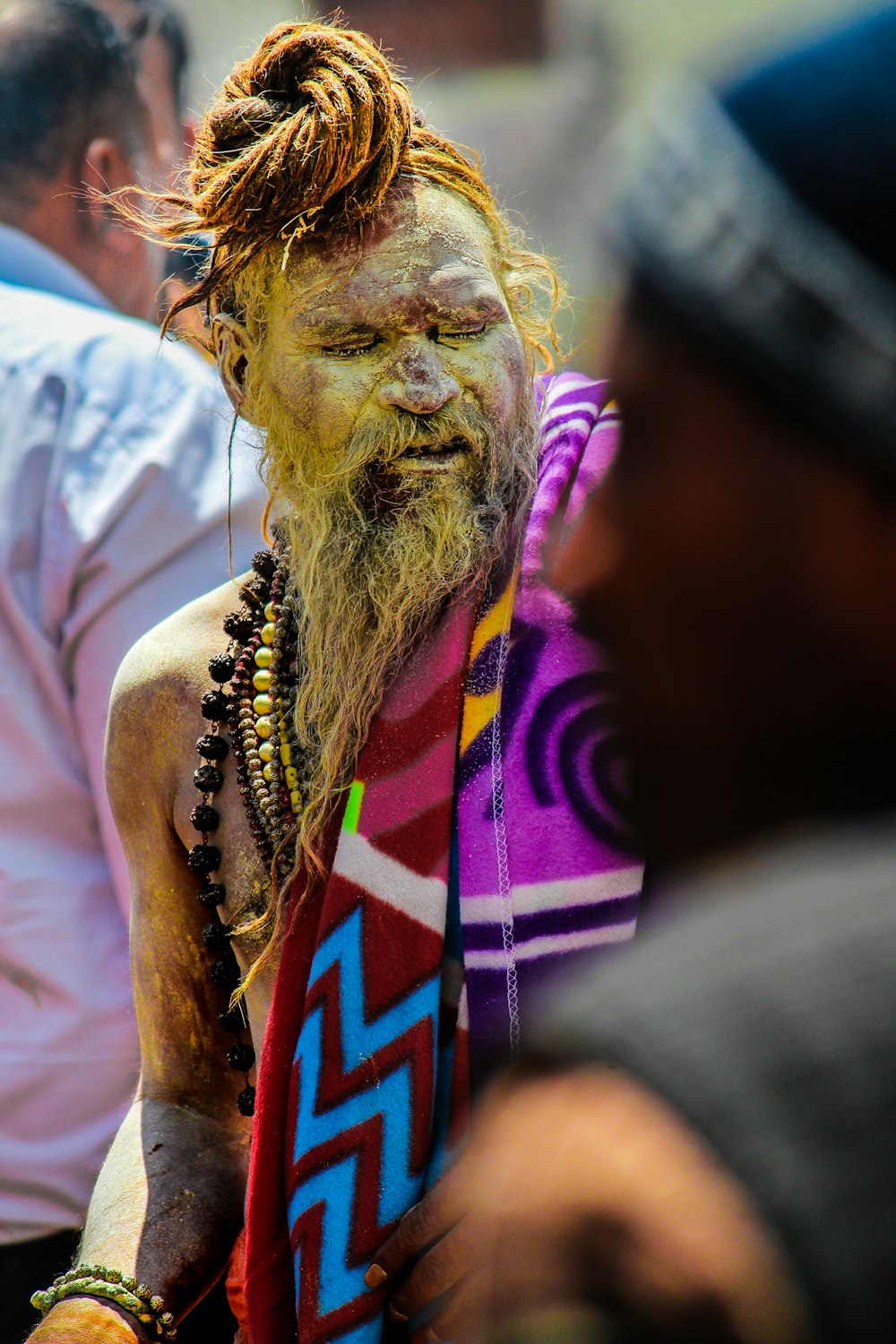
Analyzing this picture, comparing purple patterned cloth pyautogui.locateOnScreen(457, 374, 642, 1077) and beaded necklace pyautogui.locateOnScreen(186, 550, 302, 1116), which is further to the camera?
beaded necklace pyautogui.locateOnScreen(186, 550, 302, 1116)

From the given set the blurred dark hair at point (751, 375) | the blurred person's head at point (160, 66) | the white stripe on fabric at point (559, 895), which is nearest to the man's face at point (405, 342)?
the white stripe on fabric at point (559, 895)

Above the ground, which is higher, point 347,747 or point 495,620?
point 495,620

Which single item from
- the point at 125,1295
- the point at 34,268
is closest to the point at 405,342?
the point at 125,1295

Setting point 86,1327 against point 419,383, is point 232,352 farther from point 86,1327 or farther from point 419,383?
point 86,1327

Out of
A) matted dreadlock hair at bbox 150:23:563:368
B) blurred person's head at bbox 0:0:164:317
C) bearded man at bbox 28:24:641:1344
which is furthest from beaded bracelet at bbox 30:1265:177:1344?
blurred person's head at bbox 0:0:164:317

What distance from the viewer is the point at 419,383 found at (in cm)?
184

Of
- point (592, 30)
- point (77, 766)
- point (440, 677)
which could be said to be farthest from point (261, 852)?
point (592, 30)

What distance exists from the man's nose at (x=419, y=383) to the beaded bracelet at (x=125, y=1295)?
3.89 ft

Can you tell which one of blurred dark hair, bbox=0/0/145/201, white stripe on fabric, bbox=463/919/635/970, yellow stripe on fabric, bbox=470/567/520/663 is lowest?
white stripe on fabric, bbox=463/919/635/970

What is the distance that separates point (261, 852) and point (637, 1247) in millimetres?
1178

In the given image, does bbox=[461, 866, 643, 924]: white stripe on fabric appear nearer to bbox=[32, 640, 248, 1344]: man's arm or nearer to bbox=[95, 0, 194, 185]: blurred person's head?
bbox=[32, 640, 248, 1344]: man's arm

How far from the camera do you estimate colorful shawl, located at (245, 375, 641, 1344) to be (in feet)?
5.17

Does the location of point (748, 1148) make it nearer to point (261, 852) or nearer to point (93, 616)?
point (261, 852)

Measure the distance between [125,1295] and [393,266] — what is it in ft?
4.52
